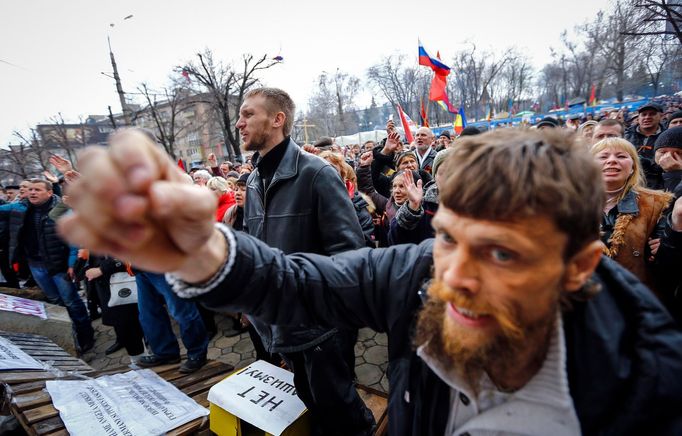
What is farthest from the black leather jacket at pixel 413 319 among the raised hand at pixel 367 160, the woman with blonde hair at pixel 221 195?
the raised hand at pixel 367 160

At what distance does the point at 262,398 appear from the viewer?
7.80 ft

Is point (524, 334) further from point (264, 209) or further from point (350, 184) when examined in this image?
point (350, 184)

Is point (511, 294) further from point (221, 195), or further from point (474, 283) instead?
point (221, 195)

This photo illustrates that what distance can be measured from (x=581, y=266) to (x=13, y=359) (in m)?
4.16

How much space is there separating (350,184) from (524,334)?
3414 millimetres

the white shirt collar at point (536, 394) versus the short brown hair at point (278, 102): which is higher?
the short brown hair at point (278, 102)

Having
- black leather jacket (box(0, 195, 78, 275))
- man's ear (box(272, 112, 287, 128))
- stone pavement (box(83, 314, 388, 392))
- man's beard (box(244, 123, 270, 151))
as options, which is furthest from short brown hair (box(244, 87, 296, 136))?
black leather jacket (box(0, 195, 78, 275))

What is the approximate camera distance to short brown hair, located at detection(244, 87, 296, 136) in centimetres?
256

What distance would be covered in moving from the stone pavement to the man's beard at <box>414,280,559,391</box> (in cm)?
257

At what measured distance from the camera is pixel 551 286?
0.89 meters

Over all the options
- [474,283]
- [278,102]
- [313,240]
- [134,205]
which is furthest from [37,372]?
[474,283]

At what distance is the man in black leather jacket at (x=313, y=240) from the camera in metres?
2.09

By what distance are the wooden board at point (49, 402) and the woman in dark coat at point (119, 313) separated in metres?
0.63

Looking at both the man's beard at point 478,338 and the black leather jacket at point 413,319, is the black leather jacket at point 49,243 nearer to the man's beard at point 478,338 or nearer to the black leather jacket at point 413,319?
the black leather jacket at point 413,319
